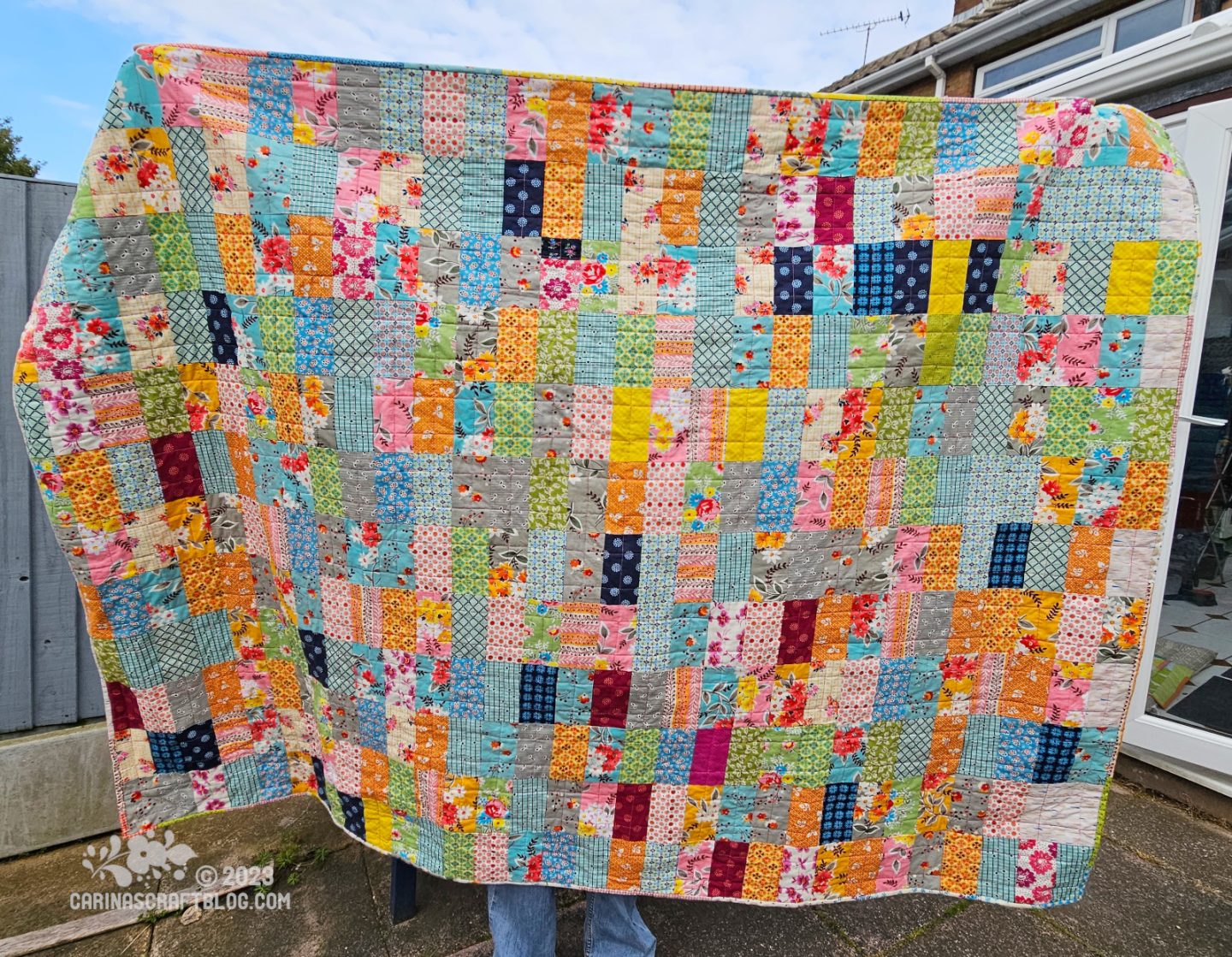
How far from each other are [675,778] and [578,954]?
672 mm

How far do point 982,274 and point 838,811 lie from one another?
3.46 feet

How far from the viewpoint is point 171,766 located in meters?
1.18

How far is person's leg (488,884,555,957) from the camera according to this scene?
49.3 inches

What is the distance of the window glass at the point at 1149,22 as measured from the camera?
4.06 meters

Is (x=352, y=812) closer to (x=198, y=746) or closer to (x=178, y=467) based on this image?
(x=198, y=746)

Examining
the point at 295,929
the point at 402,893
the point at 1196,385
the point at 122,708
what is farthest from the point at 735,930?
the point at 1196,385

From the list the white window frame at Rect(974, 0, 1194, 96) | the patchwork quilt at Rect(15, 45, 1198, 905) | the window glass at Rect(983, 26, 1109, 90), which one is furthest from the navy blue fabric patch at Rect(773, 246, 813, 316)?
the window glass at Rect(983, 26, 1109, 90)

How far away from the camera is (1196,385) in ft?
6.76

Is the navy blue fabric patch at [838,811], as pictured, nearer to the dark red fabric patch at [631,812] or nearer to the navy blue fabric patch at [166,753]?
the dark red fabric patch at [631,812]

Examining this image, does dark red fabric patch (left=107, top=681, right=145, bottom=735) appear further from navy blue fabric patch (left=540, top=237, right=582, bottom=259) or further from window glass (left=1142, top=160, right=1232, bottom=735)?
window glass (left=1142, top=160, right=1232, bottom=735)

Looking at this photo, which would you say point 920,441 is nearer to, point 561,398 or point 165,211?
point 561,398

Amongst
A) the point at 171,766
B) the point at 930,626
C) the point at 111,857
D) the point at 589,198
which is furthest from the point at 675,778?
the point at 111,857

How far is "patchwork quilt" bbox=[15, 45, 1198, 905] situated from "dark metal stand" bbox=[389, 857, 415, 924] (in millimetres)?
363

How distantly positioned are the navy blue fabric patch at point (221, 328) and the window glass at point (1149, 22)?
562 cm
